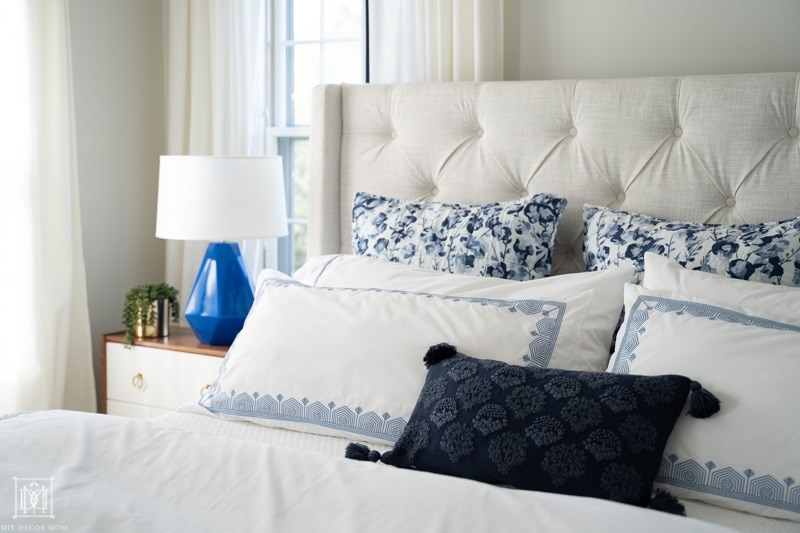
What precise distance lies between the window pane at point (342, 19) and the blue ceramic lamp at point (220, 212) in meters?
0.61

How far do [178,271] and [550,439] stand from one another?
218 cm

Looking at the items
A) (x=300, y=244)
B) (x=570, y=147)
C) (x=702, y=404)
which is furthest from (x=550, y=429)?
(x=300, y=244)

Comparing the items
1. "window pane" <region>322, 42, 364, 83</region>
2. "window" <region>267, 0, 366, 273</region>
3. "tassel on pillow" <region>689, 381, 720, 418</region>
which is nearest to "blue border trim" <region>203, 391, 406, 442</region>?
"tassel on pillow" <region>689, 381, 720, 418</region>

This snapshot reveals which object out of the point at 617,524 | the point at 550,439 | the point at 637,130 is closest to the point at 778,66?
the point at 637,130

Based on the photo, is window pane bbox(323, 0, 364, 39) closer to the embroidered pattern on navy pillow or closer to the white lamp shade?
the white lamp shade

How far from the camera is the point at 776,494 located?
1319 mm

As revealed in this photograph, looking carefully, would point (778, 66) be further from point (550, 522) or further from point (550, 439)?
point (550, 522)

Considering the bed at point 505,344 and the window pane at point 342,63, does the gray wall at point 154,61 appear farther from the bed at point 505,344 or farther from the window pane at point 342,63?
the window pane at point 342,63

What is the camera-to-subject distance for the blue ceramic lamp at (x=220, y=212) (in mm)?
2502

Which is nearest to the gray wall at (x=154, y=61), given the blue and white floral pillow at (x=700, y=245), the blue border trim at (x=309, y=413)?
the blue and white floral pillow at (x=700, y=245)

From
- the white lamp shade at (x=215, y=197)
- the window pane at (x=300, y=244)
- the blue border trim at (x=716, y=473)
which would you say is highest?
the white lamp shade at (x=215, y=197)

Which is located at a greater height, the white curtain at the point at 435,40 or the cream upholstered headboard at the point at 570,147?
the white curtain at the point at 435,40

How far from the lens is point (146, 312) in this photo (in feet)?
9.11

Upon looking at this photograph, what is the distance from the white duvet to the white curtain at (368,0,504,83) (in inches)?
60.2
